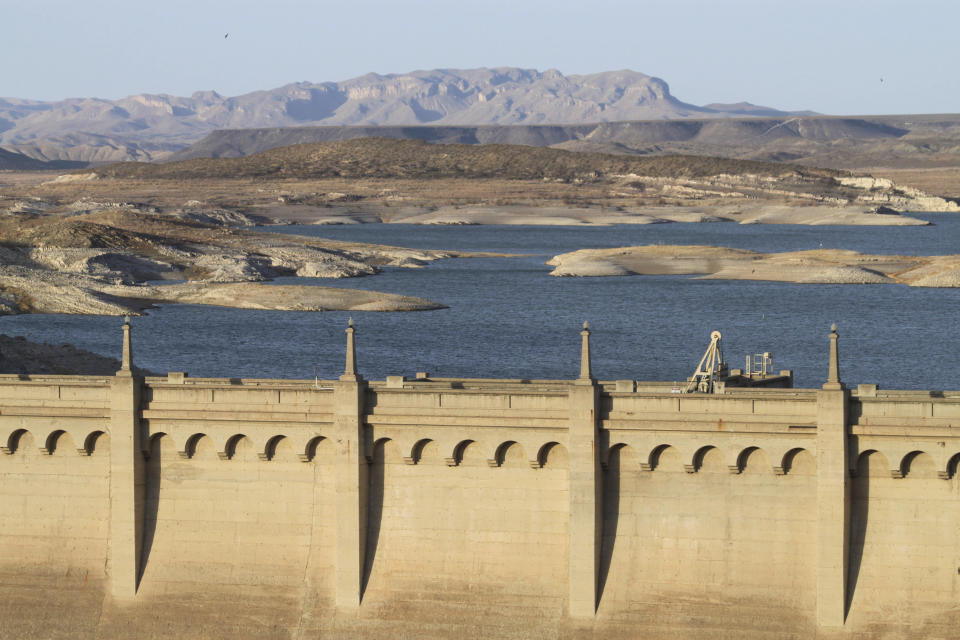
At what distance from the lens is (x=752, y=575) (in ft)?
105

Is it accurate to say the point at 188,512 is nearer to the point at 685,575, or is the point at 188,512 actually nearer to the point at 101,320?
the point at 685,575

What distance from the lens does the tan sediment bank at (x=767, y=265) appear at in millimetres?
145625

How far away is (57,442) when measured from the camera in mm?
36219

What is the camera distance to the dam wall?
3128 centimetres

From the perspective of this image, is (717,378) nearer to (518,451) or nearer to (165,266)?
(518,451)

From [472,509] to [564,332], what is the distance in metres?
75.5

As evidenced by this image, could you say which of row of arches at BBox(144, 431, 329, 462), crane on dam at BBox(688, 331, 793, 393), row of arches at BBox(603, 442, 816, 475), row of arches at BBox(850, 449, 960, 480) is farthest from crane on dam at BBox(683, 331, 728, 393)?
row of arches at BBox(144, 431, 329, 462)

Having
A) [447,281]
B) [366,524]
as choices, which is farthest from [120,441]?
[447,281]

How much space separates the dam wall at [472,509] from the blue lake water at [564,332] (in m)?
49.4

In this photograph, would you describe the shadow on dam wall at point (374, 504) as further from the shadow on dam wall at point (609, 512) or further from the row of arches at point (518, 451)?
the shadow on dam wall at point (609, 512)

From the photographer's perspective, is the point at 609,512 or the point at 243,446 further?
the point at 243,446

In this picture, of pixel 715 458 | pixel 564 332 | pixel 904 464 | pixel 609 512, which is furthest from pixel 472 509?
pixel 564 332

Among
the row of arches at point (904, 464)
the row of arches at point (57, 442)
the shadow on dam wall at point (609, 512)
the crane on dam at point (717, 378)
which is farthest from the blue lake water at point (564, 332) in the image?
the row of arches at point (904, 464)

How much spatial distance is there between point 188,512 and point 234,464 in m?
1.57
